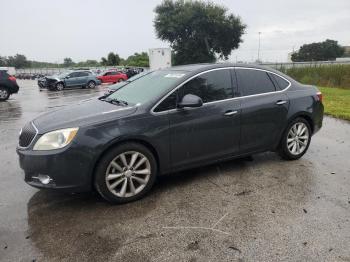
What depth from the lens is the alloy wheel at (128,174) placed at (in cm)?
414

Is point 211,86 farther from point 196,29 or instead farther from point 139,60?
point 139,60

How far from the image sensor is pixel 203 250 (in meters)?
3.23

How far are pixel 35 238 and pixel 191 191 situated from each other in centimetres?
196

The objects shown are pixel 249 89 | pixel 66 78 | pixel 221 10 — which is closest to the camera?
pixel 249 89

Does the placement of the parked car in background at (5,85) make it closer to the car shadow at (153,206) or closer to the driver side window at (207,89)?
the car shadow at (153,206)

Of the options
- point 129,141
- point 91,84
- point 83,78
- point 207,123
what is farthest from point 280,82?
point 91,84

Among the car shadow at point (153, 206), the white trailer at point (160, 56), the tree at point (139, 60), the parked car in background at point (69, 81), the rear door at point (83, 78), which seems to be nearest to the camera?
the car shadow at point (153, 206)

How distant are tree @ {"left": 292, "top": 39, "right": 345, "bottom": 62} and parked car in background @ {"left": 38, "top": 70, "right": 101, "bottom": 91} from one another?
71417 mm

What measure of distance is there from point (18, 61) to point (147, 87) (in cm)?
11866

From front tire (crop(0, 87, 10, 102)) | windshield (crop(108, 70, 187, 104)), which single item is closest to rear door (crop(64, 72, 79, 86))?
front tire (crop(0, 87, 10, 102))

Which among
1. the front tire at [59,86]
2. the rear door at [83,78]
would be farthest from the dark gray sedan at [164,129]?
the rear door at [83,78]

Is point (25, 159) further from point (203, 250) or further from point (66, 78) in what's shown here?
point (66, 78)

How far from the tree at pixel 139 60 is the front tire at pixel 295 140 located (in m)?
73.4

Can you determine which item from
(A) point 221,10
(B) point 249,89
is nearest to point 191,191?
(B) point 249,89
